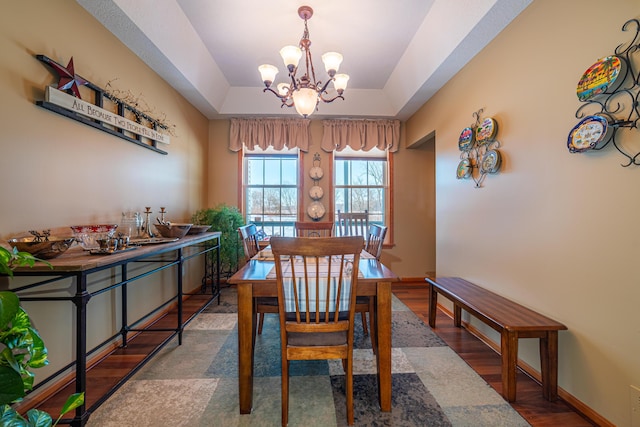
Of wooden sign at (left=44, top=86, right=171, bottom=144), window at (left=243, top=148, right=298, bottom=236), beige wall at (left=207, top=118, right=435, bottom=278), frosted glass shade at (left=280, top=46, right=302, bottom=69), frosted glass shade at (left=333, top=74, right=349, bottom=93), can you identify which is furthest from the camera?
window at (left=243, top=148, right=298, bottom=236)

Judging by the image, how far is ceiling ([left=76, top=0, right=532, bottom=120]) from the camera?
2090 millimetres

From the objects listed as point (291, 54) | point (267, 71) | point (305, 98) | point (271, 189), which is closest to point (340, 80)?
point (305, 98)

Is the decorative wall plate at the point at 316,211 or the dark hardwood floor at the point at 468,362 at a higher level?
the decorative wall plate at the point at 316,211

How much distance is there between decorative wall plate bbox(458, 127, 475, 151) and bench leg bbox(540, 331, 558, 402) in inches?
67.0

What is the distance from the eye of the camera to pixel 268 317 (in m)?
2.88

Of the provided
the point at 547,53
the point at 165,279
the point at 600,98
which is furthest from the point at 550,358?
the point at 165,279

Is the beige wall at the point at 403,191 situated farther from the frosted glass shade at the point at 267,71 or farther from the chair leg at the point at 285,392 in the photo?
the chair leg at the point at 285,392

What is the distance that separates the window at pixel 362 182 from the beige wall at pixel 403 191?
0.67ft

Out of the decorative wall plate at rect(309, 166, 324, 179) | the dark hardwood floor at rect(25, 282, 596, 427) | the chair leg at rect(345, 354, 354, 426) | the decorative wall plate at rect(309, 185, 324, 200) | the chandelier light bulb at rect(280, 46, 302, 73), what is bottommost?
the dark hardwood floor at rect(25, 282, 596, 427)

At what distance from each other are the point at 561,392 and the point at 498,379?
0.33 m

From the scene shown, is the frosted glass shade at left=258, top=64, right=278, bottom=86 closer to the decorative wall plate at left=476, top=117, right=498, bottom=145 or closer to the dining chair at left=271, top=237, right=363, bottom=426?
the dining chair at left=271, top=237, right=363, bottom=426

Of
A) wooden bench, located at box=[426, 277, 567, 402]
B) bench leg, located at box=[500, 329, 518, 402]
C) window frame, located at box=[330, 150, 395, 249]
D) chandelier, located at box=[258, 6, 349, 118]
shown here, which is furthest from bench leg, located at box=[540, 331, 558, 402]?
window frame, located at box=[330, 150, 395, 249]

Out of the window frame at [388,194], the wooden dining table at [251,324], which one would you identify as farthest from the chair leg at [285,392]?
the window frame at [388,194]

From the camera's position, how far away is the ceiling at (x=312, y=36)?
2.09 m
